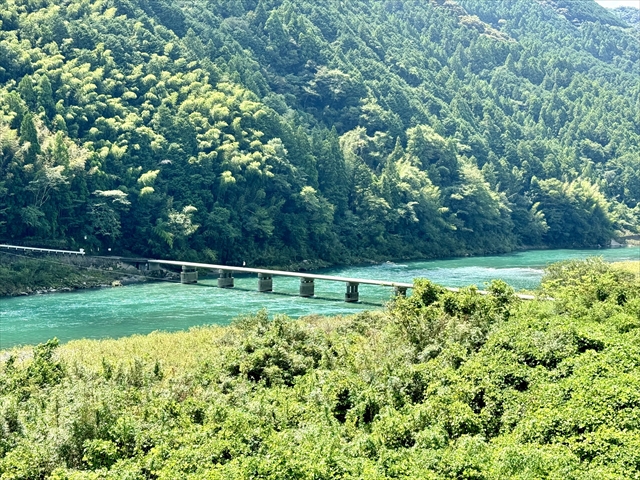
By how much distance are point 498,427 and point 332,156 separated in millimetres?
88663

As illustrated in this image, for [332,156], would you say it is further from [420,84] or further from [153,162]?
[420,84]

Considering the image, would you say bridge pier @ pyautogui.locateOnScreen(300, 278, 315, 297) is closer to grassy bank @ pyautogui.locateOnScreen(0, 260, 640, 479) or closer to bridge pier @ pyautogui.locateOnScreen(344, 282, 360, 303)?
bridge pier @ pyautogui.locateOnScreen(344, 282, 360, 303)

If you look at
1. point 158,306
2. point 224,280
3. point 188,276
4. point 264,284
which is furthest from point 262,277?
point 188,276

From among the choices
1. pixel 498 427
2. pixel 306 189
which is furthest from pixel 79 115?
pixel 498 427

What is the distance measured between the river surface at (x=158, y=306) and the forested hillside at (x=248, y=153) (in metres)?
13.7

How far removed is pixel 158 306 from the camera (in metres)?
53.5

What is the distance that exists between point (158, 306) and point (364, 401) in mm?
34402

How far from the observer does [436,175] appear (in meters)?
128

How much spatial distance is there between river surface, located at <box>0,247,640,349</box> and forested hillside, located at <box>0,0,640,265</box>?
541 inches

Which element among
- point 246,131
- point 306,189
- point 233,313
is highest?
point 246,131

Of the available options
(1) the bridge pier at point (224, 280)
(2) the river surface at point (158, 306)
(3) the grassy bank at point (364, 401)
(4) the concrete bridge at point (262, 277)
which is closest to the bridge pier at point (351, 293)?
(4) the concrete bridge at point (262, 277)

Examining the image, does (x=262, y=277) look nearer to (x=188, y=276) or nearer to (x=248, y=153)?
(x=188, y=276)

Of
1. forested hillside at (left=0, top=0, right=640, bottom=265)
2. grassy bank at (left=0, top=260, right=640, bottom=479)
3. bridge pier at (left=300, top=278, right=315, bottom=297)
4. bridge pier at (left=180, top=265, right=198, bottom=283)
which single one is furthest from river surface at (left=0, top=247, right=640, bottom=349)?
forested hillside at (left=0, top=0, right=640, bottom=265)

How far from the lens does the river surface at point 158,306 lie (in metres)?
44.7
